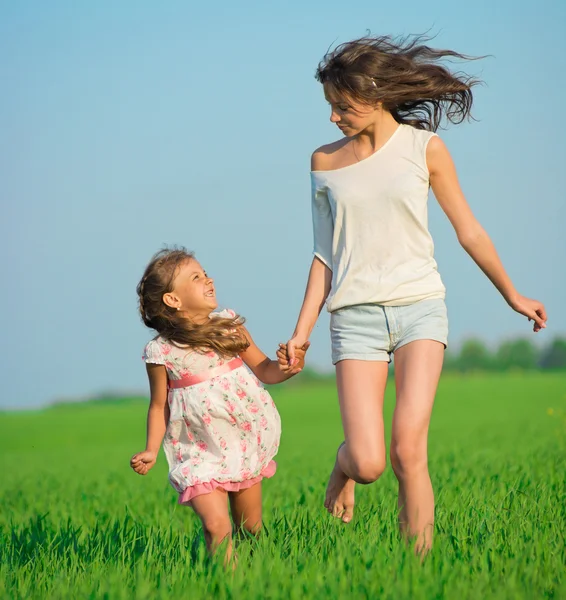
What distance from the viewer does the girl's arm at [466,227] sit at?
4383 mm

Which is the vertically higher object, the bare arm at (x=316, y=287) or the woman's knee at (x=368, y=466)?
the bare arm at (x=316, y=287)

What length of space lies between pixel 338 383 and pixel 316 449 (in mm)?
10891

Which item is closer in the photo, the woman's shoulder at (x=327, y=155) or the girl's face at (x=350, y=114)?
the girl's face at (x=350, y=114)

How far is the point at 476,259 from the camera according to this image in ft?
14.6

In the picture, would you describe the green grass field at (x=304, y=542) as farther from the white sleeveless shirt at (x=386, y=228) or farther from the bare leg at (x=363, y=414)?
the white sleeveless shirt at (x=386, y=228)

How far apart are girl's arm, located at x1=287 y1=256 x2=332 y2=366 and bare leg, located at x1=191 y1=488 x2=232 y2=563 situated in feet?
2.88

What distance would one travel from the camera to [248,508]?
4.58 meters

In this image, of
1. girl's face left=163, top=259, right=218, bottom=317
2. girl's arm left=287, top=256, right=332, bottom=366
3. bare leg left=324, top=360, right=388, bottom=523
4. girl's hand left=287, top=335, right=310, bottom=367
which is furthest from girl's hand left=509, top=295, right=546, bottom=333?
girl's face left=163, top=259, right=218, bottom=317

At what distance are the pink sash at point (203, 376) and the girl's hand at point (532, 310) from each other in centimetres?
140

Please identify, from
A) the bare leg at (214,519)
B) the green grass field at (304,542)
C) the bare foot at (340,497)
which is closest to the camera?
the green grass field at (304,542)

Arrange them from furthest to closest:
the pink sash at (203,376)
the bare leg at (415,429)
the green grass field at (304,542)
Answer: the pink sash at (203,376) < the bare leg at (415,429) < the green grass field at (304,542)

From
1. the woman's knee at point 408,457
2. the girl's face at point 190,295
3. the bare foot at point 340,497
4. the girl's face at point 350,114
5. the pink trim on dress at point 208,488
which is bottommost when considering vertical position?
the bare foot at point 340,497

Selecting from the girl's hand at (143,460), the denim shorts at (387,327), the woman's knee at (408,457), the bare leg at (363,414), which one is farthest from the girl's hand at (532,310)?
the girl's hand at (143,460)

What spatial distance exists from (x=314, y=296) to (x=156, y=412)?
3.17 feet
